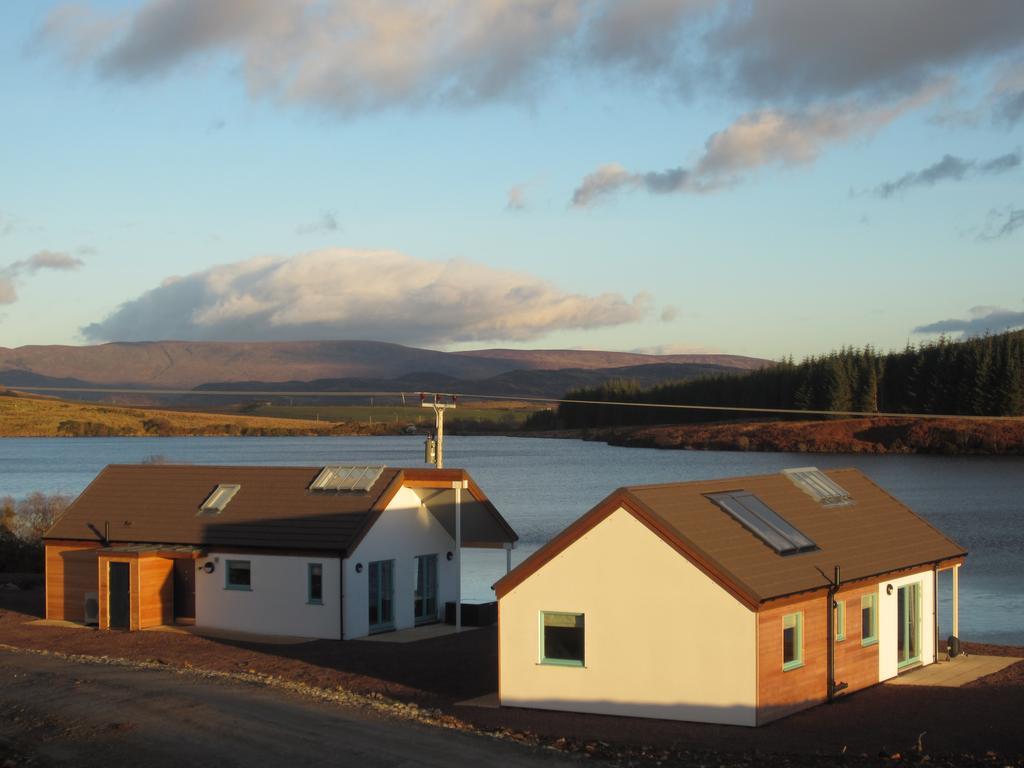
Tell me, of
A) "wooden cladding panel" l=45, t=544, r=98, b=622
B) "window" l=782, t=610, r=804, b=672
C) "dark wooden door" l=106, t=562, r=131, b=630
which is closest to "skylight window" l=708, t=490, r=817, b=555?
"window" l=782, t=610, r=804, b=672

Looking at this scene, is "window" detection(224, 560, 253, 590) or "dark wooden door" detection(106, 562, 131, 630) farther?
"dark wooden door" detection(106, 562, 131, 630)

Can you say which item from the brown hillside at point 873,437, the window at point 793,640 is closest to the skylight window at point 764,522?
the window at point 793,640

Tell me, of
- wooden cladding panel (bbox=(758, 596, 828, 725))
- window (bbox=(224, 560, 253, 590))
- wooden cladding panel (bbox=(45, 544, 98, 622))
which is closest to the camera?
wooden cladding panel (bbox=(758, 596, 828, 725))

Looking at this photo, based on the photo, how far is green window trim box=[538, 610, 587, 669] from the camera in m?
20.5

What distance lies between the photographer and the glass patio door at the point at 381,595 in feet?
96.7

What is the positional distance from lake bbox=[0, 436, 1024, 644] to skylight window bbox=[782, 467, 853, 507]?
8.18m

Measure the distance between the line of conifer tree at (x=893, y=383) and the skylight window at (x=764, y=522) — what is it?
95734 mm

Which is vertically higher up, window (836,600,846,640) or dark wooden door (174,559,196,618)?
window (836,600,846,640)

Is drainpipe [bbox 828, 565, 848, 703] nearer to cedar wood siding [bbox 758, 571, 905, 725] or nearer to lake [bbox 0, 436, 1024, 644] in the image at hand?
cedar wood siding [bbox 758, 571, 905, 725]

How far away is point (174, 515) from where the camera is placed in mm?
31312

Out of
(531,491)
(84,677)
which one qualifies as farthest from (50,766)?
(531,491)

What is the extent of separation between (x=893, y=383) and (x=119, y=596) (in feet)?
355

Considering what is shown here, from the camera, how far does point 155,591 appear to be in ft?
99.8

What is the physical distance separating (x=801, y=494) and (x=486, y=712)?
26.0ft
